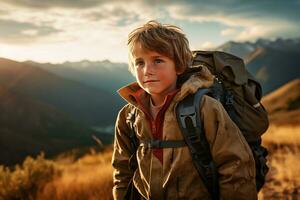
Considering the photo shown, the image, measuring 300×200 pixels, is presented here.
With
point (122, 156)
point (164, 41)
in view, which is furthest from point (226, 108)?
point (122, 156)

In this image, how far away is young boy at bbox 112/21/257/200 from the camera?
2.33 m

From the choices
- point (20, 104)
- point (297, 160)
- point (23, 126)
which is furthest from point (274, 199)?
point (20, 104)

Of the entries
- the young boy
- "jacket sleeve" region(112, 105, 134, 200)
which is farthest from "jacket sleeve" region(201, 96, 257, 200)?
"jacket sleeve" region(112, 105, 134, 200)

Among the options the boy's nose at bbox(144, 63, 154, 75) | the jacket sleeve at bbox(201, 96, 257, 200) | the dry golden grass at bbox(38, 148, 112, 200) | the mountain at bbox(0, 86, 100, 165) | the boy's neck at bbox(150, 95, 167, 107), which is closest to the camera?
the jacket sleeve at bbox(201, 96, 257, 200)

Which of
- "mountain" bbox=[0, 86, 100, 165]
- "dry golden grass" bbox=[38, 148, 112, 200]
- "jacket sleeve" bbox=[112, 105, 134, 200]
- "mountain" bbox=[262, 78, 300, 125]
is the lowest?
"mountain" bbox=[0, 86, 100, 165]

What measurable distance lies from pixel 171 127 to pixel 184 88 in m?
0.25

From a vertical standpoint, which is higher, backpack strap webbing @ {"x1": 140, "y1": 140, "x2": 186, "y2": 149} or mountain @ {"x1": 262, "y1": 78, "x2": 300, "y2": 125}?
backpack strap webbing @ {"x1": 140, "y1": 140, "x2": 186, "y2": 149}

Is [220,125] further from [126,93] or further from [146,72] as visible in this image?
[126,93]

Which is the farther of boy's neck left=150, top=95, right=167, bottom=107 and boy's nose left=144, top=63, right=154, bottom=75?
boy's neck left=150, top=95, right=167, bottom=107

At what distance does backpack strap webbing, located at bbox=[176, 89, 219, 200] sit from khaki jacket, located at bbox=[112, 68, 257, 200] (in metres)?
0.04

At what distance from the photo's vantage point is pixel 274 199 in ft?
15.6

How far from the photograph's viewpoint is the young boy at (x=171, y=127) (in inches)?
91.8

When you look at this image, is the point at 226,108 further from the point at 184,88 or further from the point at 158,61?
the point at 158,61

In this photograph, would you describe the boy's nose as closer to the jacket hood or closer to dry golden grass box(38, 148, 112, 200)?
the jacket hood
